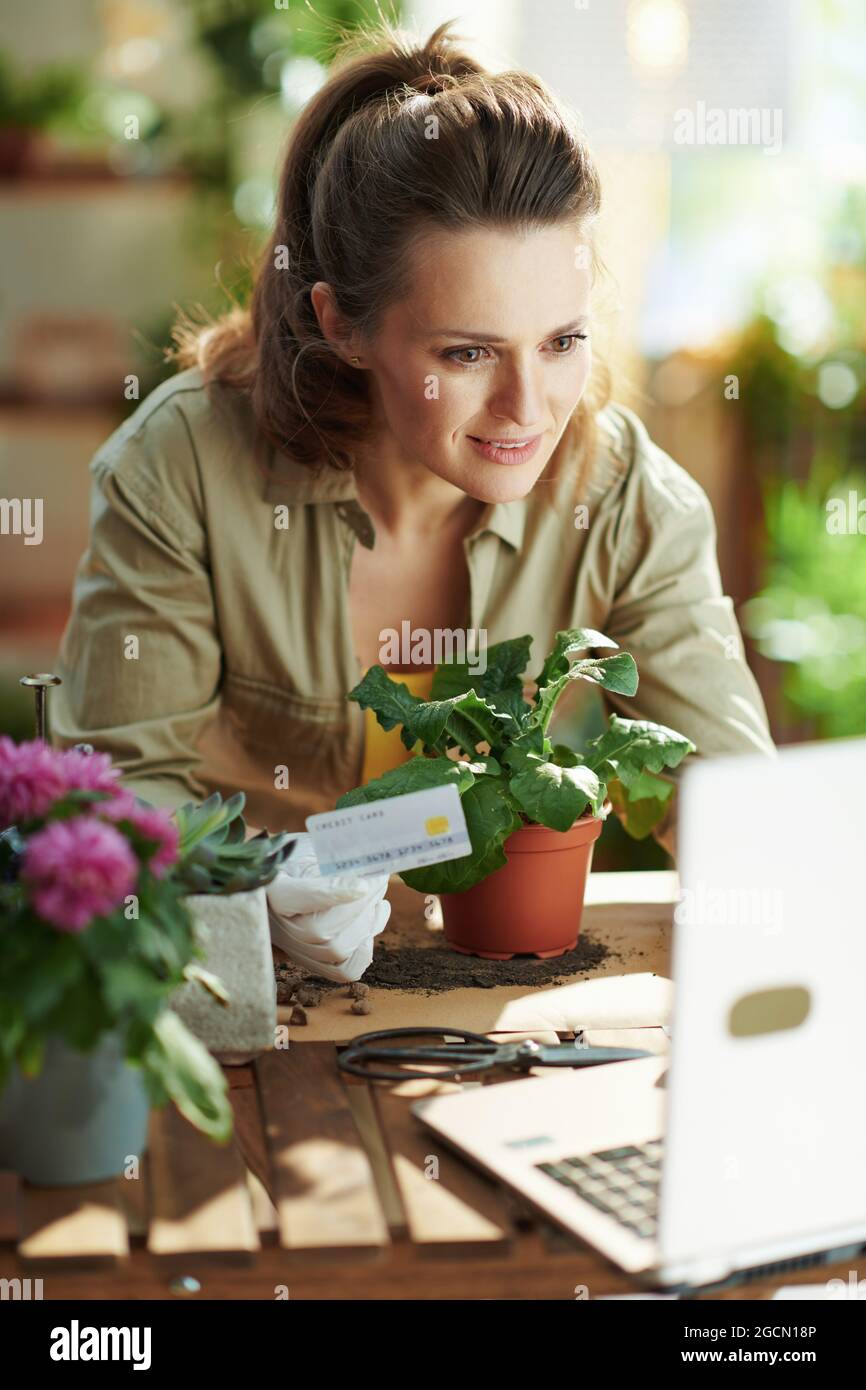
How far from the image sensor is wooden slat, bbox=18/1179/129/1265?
0.86 meters

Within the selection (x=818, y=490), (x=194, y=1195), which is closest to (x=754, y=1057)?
(x=194, y=1195)

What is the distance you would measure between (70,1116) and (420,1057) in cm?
28

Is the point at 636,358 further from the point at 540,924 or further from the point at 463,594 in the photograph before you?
the point at 540,924

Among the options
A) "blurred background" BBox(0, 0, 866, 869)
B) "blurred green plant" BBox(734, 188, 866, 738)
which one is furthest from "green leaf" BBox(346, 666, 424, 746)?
"blurred green plant" BBox(734, 188, 866, 738)

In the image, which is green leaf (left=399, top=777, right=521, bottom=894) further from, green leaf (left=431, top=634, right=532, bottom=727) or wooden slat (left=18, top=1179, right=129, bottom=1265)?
wooden slat (left=18, top=1179, right=129, bottom=1265)

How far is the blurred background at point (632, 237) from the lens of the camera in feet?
11.4

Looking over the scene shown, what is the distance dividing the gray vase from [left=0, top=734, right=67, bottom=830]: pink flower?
14 cm

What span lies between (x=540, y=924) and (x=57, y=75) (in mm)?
2913

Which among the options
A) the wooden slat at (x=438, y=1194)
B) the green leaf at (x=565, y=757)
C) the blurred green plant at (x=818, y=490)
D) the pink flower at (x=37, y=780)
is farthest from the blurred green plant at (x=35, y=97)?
the wooden slat at (x=438, y=1194)

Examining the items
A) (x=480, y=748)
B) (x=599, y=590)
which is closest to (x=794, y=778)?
(x=480, y=748)

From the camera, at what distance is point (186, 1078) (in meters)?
0.86

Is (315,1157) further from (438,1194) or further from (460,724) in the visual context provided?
(460,724)

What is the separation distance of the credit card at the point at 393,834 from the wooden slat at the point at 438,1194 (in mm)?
193

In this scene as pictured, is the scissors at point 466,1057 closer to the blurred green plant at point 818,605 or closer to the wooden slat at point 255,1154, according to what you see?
the wooden slat at point 255,1154
